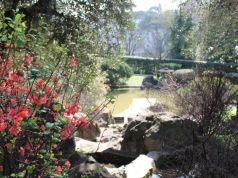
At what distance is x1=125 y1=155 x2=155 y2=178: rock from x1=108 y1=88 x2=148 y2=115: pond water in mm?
13012

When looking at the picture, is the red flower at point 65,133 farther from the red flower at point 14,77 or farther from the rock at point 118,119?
the rock at point 118,119

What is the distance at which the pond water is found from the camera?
21.4 meters

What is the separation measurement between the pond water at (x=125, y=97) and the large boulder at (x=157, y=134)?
11617 mm

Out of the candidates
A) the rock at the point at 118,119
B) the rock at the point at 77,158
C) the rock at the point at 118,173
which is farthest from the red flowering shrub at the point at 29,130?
the rock at the point at 118,119

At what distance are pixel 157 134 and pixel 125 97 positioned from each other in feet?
59.2

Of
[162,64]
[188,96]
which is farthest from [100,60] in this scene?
[162,64]

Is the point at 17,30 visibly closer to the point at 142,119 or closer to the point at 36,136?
the point at 36,136

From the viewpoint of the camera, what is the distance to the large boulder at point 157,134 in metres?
7.56

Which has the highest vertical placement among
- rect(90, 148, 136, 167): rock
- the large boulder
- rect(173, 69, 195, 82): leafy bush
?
rect(173, 69, 195, 82): leafy bush

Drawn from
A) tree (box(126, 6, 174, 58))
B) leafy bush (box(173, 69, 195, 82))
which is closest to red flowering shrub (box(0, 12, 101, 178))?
leafy bush (box(173, 69, 195, 82))

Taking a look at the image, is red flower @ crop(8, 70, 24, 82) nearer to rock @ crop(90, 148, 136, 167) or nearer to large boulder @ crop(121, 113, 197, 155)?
large boulder @ crop(121, 113, 197, 155)

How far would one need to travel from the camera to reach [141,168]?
6.70m

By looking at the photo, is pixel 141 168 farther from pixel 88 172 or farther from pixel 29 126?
pixel 29 126

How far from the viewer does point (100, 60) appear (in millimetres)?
10727
